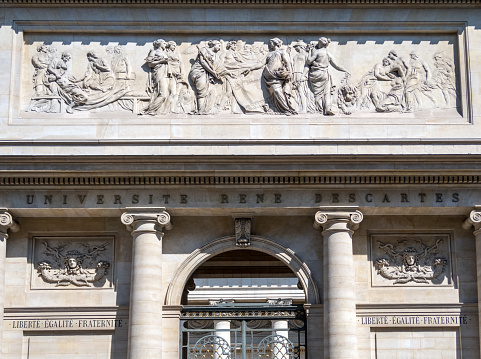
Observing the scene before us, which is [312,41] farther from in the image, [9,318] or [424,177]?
[9,318]

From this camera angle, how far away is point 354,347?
24.4 m

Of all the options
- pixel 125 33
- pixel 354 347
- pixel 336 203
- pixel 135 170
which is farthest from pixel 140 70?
pixel 354 347

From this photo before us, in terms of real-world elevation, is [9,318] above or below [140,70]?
below

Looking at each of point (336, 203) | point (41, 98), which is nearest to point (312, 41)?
point (336, 203)

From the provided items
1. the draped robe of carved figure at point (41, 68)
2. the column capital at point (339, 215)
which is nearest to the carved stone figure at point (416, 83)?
the column capital at point (339, 215)

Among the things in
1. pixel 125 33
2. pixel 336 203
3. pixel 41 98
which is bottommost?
pixel 336 203

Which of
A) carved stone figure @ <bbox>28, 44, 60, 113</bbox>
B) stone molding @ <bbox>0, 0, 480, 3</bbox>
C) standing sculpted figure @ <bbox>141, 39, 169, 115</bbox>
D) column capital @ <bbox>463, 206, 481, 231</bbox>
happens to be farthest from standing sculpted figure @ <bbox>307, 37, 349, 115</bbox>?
carved stone figure @ <bbox>28, 44, 60, 113</bbox>

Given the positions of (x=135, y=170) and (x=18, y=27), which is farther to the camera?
(x=18, y=27)

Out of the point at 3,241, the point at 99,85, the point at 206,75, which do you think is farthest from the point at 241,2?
the point at 3,241

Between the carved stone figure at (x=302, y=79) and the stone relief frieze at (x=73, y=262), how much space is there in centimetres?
600

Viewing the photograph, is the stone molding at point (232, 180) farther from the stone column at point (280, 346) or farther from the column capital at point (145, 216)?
the stone column at point (280, 346)

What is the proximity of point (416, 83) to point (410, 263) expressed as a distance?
468 cm

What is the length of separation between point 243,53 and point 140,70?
270 cm

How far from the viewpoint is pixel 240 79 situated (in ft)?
87.7
